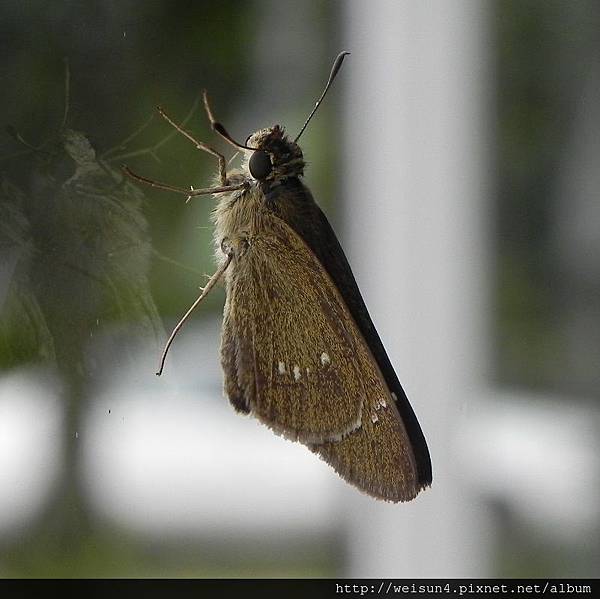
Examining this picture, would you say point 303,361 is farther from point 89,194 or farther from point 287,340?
point 89,194

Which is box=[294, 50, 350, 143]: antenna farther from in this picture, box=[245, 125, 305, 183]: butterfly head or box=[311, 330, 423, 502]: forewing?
box=[311, 330, 423, 502]: forewing

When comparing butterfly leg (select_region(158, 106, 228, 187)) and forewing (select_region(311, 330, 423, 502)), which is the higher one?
butterfly leg (select_region(158, 106, 228, 187))

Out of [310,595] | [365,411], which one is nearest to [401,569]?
[310,595]

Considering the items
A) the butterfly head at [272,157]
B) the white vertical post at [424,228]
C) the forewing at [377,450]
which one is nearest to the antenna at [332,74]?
the butterfly head at [272,157]

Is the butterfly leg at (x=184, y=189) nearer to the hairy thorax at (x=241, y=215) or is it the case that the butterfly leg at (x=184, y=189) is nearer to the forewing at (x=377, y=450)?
the hairy thorax at (x=241, y=215)

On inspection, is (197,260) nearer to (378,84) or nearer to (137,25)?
(137,25)

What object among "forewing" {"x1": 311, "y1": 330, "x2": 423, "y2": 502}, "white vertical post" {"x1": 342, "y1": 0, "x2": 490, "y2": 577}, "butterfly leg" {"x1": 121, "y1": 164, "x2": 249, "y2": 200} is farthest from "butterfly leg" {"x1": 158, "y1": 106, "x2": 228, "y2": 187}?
"white vertical post" {"x1": 342, "y1": 0, "x2": 490, "y2": 577}

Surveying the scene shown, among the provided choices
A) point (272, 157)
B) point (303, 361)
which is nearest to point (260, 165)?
point (272, 157)
